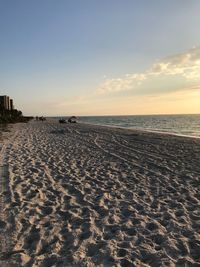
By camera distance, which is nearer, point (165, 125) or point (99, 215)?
point (99, 215)

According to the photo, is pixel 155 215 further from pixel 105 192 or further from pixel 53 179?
pixel 53 179

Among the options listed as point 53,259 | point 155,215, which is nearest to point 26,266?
point 53,259

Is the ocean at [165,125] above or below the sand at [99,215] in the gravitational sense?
below

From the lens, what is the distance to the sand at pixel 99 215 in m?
4.88

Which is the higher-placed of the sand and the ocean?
the sand

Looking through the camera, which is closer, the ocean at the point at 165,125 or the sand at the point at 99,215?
the sand at the point at 99,215

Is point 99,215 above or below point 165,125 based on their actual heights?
above

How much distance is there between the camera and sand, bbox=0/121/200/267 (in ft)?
16.0

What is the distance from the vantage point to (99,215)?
21.7 feet

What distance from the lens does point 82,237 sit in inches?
217

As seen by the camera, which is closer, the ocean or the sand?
the sand

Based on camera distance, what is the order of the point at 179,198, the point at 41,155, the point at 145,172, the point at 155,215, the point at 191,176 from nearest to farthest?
the point at 155,215 < the point at 179,198 < the point at 191,176 < the point at 145,172 < the point at 41,155

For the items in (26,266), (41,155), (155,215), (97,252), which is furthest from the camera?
(41,155)

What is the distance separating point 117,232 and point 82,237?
0.64 m
